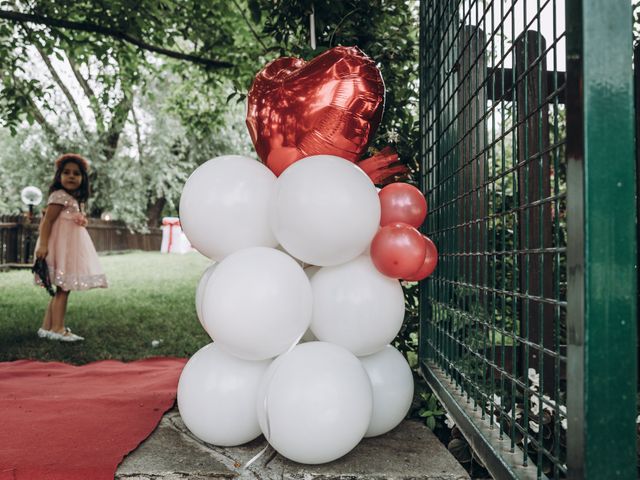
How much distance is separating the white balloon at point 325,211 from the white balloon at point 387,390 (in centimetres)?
42

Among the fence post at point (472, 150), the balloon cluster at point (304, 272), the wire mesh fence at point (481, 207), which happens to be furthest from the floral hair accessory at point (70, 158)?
the fence post at point (472, 150)

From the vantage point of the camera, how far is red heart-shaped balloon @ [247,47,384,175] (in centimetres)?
182

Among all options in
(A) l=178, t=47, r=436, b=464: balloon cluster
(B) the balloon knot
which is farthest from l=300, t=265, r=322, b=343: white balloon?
(B) the balloon knot

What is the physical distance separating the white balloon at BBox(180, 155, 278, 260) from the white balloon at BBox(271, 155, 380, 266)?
3.7 inches

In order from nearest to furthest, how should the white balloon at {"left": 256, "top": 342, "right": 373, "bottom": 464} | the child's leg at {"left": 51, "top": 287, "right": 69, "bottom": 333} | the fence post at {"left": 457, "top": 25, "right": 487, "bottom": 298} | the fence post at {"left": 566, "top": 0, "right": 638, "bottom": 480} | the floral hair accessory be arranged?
the fence post at {"left": 566, "top": 0, "right": 638, "bottom": 480} < the white balloon at {"left": 256, "top": 342, "right": 373, "bottom": 464} < the fence post at {"left": 457, "top": 25, "right": 487, "bottom": 298} < the child's leg at {"left": 51, "top": 287, "right": 69, "bottom": 333} < the floral hair accessory

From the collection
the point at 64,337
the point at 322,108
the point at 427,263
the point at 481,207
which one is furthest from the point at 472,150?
the point at 64,337

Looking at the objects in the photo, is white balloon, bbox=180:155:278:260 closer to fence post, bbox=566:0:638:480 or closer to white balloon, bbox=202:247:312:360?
white balloon, bbox=202:247:312:360

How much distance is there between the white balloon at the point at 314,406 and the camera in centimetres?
149

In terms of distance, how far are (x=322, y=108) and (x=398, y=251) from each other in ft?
1.91

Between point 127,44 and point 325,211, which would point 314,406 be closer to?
point 325,211

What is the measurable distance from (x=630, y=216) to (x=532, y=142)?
1377 mm

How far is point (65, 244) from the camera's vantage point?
4738 millimetres

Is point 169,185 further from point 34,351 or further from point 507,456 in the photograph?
point 507,456

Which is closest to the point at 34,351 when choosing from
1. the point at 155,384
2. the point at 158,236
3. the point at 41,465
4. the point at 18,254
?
the point at 155,384
